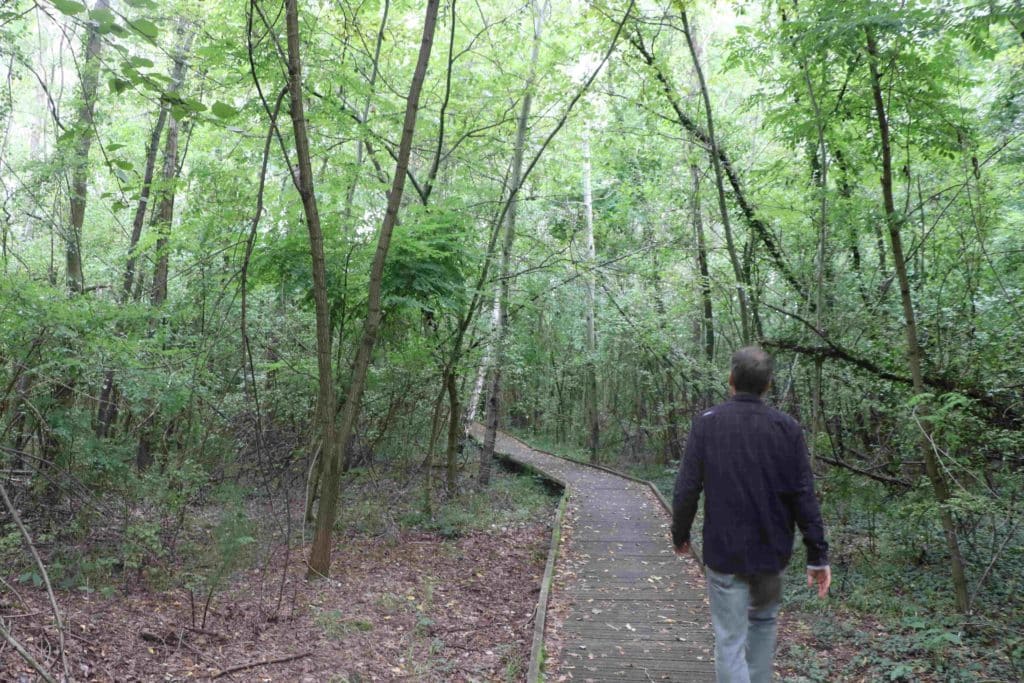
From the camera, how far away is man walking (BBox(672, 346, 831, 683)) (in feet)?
10.5

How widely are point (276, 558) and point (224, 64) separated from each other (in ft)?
19.2

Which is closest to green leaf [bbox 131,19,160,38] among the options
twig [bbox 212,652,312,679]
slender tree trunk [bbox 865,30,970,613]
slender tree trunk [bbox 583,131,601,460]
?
twig [bbox 212,652,312,679]

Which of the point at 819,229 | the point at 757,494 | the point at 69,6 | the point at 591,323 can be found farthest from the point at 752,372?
the point at 591,323

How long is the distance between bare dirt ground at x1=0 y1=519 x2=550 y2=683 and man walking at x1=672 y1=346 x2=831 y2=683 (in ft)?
8.44

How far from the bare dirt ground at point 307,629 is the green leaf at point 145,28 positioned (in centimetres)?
301

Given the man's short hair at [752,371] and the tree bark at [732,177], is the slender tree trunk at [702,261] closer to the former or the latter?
the tree bark at [732,177]

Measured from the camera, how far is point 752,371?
3.38 metres

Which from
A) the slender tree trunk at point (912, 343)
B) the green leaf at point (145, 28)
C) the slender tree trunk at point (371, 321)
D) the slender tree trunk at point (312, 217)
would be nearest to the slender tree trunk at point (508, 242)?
the slender tree trunk at point (371, 321)

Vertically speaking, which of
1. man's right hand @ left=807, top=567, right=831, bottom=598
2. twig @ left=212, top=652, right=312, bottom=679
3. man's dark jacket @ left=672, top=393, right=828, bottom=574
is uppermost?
man's dark jacket @ left=672, top=393, right=828, bottom=574

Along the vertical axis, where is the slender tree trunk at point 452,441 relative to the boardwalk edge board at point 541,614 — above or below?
above

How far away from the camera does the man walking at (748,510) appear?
3207 millimetres

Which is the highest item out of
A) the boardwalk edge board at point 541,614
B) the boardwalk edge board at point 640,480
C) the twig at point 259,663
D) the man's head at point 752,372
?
the man's head at point 752,372

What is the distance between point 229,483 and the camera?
8969mm

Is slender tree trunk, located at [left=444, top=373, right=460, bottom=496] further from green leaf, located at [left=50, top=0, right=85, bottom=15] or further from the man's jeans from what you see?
green leaf, located at [left=50, top=0, right=85, bottom=15]
